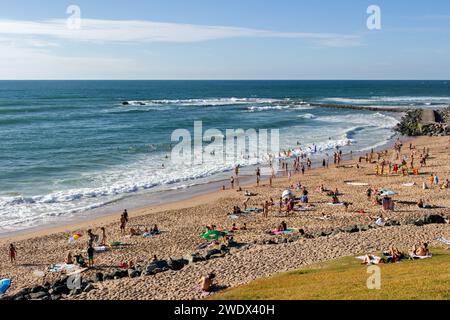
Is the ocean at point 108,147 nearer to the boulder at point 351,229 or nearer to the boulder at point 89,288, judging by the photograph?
the boulder at point 89,288

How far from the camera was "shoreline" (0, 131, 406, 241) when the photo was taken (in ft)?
84.6

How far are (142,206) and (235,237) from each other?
9.41 metres

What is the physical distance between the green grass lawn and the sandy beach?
1299 mm

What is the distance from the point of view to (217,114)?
297 ft

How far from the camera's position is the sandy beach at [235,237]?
56.9ft

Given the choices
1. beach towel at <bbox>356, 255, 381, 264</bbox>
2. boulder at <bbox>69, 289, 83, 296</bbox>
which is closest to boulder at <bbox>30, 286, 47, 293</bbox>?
boulder at <bbox>69, 289, 83, 296</bbox>

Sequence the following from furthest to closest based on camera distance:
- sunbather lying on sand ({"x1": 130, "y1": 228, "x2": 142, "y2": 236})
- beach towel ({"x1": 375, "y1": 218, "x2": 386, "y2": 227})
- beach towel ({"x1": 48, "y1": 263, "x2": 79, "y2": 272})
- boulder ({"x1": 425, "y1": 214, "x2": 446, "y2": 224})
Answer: sunbather lying on sand ({"x1": 130, "y1": 228, "x2": 142, "y2": 236}) < beach towel ({"x1": 375, "y1": 218, "x2": 386, "y2": 227}) < boulder ({"x1": 425, "y1": 214, "x2": 446, "y2": 224}) < beach towel ({"x1": 48, "y1": 263, "x2": 79, "y2": 272})

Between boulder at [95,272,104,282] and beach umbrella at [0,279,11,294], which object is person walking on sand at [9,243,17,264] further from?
boulder at [95,272,104,282]

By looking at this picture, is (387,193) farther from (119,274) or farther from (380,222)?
(119,274)

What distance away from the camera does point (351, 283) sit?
45.8 ft

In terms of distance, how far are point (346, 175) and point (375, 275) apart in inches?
949

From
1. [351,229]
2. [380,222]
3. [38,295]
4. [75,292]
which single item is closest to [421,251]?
[351,229]

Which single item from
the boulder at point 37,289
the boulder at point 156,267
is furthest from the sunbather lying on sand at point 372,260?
the boulder at point 37,289
